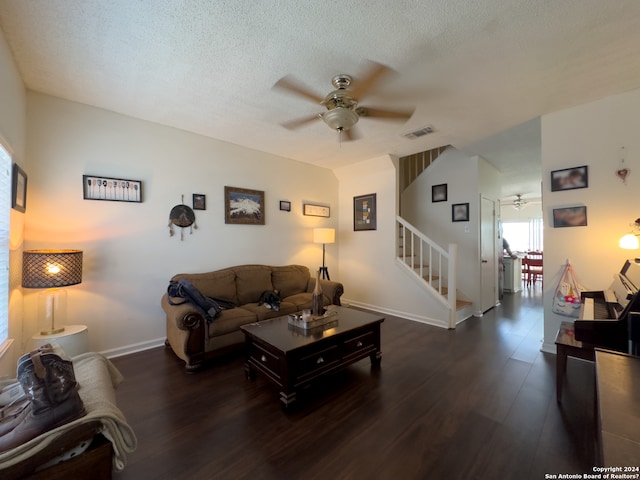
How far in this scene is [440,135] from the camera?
3.56 m

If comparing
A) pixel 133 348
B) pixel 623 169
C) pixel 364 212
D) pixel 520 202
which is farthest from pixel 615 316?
pixel 520 202

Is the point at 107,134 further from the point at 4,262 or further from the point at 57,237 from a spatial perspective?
the point at 4,262

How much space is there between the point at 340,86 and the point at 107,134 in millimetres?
2611

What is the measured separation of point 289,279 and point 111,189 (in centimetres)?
251

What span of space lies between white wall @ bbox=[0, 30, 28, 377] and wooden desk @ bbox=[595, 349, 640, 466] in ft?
10.8

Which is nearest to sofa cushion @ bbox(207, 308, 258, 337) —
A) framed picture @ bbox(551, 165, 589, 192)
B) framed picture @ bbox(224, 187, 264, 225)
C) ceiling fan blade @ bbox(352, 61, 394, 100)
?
framed picture @ bbox(224, 187, 264, 225)

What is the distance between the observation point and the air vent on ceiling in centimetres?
334

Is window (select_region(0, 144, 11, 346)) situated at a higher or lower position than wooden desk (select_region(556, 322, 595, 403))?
higher

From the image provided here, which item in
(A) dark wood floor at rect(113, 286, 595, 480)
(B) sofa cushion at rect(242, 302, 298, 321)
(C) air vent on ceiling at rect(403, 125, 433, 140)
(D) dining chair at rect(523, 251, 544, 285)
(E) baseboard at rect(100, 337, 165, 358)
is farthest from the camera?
(D) dining chair at rect(523, 251, 544, 285)

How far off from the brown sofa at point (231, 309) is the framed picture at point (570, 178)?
2.89 metres

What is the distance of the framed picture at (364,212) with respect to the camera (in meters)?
4.83

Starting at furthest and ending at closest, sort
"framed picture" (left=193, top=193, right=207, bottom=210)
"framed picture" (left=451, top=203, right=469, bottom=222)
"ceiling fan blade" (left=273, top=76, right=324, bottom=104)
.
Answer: "framed picture" (left=451, top=203, right=469, bottom=222) → "framed picture" (left=193, top=193, right=207, bottom=210) → "ceiling fan blade" (left=273, top=76, right=324, bottom=104)

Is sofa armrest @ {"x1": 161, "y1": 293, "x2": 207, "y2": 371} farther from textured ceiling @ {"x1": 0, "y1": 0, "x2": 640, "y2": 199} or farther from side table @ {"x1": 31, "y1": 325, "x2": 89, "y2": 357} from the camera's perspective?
textured ceiling @ {"x1": 0, "y1": 0, "x2": 640, "y2": 199}

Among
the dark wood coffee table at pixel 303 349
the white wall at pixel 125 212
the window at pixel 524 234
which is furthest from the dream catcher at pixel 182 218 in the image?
the window at pixel 524 234
